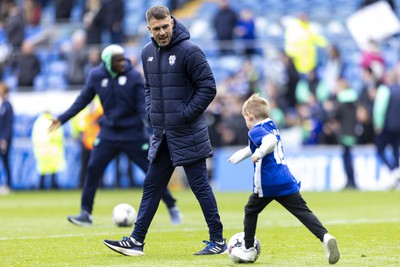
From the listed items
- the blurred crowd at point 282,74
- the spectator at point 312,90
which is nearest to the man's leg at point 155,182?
the blurred crowd at point 282,74

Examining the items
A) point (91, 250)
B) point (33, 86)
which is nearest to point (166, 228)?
point (91, 250)

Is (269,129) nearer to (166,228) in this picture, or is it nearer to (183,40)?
(183,40)

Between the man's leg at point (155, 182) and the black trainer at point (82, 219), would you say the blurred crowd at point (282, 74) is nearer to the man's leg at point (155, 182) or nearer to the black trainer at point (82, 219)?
the black trainer at point (82, 219)

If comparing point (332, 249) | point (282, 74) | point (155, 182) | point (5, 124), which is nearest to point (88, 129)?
point (5, 124)

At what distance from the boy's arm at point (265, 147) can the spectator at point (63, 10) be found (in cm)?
2425

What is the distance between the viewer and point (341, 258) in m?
9.11

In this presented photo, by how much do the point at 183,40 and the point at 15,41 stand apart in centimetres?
2127

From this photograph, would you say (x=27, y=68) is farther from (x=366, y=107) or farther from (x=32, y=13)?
(x=366, y=107)

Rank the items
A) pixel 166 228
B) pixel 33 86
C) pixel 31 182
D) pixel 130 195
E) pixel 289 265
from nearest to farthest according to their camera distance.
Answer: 1. pixel 289 265
2. pixel 166 228
3. pixel 130 195
4. pixel 31 182
5. pixel 33 86

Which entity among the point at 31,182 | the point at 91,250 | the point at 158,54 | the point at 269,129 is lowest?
the point at 31,182

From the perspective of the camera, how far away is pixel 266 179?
871 cm

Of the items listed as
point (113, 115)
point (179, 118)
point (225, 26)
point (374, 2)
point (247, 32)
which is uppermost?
point (374, 2)

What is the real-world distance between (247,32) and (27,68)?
20.9 ft

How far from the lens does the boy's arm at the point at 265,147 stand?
841 centimetres
